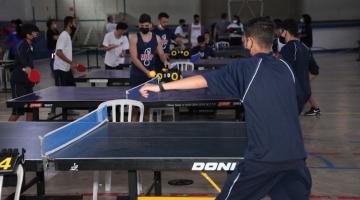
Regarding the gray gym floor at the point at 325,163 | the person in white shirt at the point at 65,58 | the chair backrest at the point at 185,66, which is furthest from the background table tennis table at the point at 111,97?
the chair backrest at the point at 185,66

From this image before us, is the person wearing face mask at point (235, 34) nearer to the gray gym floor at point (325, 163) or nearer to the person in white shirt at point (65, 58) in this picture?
the gray gym floor at point (325, 163)

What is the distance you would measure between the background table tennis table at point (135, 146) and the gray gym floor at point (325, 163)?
1208 mm

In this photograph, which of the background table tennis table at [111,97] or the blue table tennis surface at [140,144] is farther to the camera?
the background table tennis table at [111,97]

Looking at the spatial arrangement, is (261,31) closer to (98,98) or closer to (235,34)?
(98,98)

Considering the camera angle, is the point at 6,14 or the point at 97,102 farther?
the point at 6,14

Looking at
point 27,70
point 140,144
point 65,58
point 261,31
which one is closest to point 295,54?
point 27,70

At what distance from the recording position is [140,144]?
3879 mm

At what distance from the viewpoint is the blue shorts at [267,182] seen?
3172 millimetres

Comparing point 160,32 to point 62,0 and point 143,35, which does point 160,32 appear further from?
point 62,0

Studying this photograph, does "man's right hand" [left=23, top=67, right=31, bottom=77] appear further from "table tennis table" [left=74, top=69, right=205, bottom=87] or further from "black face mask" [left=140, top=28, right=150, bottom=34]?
"black face mask" [left=140, top=28, right=150, bottom=34]

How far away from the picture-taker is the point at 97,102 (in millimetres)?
6172

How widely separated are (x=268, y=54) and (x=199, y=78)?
0.42 metres

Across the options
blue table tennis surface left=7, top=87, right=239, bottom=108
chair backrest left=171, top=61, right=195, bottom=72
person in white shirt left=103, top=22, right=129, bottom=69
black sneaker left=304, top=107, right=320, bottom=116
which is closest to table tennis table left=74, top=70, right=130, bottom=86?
chair backrest left=171, top=61, right=195, bottom=72

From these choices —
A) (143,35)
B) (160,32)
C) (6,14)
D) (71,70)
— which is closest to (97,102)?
(143,35)
